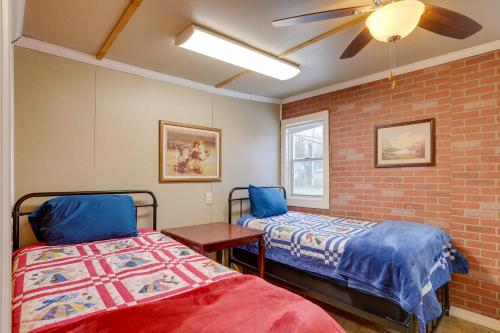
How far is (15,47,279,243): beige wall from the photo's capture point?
7.24 ft

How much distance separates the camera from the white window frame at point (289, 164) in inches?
137

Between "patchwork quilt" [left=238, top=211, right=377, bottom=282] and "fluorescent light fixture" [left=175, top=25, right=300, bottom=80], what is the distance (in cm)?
154

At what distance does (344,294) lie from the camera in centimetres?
215

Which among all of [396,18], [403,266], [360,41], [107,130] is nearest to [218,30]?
[360,41]

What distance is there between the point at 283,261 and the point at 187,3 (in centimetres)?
222

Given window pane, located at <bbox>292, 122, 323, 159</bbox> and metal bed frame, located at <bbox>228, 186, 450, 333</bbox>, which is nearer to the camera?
metal bed frame, located at <bbox>228, 186, 450, 333</bbox>

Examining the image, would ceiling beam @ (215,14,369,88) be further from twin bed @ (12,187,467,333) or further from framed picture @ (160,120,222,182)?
twin bed @ (12,187,467,333)

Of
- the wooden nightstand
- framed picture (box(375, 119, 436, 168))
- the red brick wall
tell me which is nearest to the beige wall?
the wooden nightstand

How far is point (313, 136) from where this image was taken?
3.80 m

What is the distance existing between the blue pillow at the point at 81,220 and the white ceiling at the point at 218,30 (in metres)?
1.28

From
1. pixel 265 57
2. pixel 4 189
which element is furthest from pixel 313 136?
pixel 4 189

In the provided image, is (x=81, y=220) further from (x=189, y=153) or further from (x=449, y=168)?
(x=449, y=168)

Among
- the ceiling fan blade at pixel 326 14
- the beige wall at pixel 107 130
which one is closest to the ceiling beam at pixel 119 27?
the beige wall at pixel 107 130

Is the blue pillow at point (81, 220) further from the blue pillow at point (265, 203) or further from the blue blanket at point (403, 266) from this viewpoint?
the blue blanket at point (403, 266)
